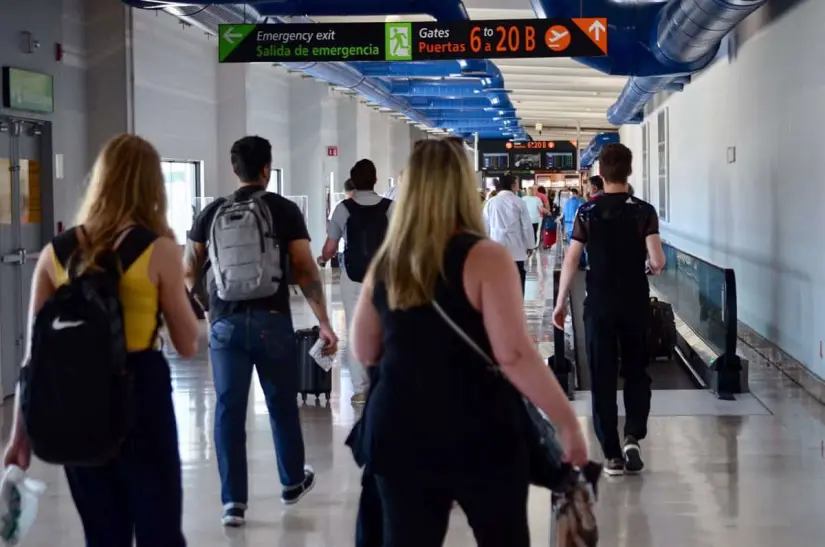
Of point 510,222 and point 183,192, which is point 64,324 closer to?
point 510,222

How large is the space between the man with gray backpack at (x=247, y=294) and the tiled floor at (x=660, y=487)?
1.34 ft

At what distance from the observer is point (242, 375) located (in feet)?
16.9

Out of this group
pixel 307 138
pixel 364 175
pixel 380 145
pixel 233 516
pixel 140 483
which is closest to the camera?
pixel 140 483

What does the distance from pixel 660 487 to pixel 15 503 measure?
3598 millimetres

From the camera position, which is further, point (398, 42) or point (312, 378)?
point (398, 42)

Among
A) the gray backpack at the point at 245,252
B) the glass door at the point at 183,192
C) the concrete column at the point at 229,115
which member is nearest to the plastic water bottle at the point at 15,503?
Answer: the gray backpack at the point at 245,252

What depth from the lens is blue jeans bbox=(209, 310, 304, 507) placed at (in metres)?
5.08

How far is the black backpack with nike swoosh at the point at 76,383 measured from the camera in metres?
3.04

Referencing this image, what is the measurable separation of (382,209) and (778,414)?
3.04 metres

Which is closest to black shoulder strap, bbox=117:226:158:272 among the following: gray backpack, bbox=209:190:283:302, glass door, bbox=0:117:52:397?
gray backpack, bbox=209:190:283:302

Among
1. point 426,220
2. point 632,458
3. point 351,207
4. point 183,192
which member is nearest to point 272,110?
point 183,192

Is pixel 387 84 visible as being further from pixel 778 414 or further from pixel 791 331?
pixel 778 414

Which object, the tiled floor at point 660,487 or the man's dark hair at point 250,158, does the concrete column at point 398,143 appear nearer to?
the tiled floor at point 660,487

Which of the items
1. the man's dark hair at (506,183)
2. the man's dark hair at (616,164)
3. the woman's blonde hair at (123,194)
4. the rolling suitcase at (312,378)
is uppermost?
the man's dark hair at (506,183)
